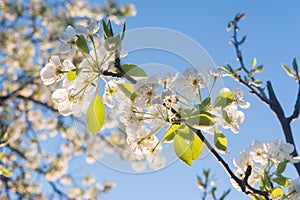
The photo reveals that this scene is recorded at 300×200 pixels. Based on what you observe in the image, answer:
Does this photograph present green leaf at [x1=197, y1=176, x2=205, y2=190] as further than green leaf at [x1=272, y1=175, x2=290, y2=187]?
Yes

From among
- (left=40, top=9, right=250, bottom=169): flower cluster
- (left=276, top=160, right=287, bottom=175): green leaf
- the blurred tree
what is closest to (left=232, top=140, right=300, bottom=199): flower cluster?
(left=276, top=160, right=287, bottom=175): green leaf

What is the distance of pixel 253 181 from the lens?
782 millimetres

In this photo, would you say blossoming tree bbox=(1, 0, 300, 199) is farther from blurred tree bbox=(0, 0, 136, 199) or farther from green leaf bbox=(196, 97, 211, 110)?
blurred tree bbox=(0, 0, 136, 199)

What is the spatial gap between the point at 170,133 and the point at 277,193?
0.21m

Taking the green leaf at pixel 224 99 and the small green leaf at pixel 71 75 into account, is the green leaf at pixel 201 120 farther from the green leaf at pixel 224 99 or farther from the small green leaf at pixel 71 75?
the small green leaf at pixel 71 75

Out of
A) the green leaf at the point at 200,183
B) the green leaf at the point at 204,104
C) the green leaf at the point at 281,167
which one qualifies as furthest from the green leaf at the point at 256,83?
the green leaf at the point at 204,104

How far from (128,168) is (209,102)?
0.16 m

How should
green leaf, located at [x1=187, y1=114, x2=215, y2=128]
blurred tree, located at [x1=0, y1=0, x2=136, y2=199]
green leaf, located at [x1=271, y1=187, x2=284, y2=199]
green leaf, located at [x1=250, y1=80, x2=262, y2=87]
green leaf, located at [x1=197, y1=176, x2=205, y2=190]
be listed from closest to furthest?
1. green leaf, located at [x1=187, y1=114, x2=215, y2=128]
2. green leaf, located at [x1=271, y1=187, x2=284, y2=199]
3. green leaf, located at [x1=250, y1=80, x2=262, y2=87]
4. green leaf, located at [x1=197, y1=176, x2=205, y2=190]
5. blurred tree, located at [x1=0, y1=0, x2=136, y2=199]

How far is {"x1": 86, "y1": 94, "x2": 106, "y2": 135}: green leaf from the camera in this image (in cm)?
60

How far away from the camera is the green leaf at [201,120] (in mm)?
578

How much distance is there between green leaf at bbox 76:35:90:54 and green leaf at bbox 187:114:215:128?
174 millimetres

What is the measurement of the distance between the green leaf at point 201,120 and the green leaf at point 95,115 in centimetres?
12

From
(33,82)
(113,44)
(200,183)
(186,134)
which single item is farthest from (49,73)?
(33,82)

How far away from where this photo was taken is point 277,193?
68 centimetres
